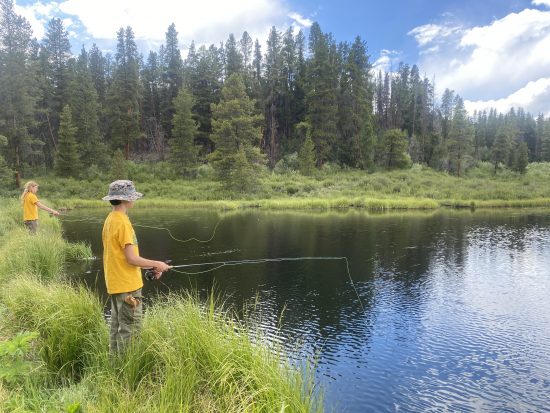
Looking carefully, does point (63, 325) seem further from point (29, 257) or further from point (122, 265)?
point (29, 257)

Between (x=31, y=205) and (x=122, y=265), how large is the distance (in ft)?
30.8

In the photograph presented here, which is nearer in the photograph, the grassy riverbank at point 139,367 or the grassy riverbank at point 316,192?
the grassy riverbank at point 139,367

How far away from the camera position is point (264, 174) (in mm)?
50781

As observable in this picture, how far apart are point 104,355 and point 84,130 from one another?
173 feet

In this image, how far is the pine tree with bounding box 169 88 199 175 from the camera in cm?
5009

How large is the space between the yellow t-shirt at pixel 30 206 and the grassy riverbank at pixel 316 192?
2590 centimetres

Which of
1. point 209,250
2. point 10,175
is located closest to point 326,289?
point 209,250

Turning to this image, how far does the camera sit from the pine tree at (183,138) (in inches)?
1972

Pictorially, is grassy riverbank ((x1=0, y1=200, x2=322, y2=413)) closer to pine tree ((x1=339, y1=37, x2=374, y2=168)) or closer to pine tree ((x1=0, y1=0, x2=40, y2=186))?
pine tree ((x1=0, y1=0, x2=40, y2=186))

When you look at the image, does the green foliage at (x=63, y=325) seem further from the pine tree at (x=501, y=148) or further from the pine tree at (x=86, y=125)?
the pine tree at (x=501, y=148)

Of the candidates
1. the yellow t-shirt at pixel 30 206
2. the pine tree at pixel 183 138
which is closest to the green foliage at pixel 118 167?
the pine tree at pixel 183 138

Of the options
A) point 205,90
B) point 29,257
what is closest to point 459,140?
point 205,90

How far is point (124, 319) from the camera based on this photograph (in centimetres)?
495

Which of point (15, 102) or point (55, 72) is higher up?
point (55, 72)
